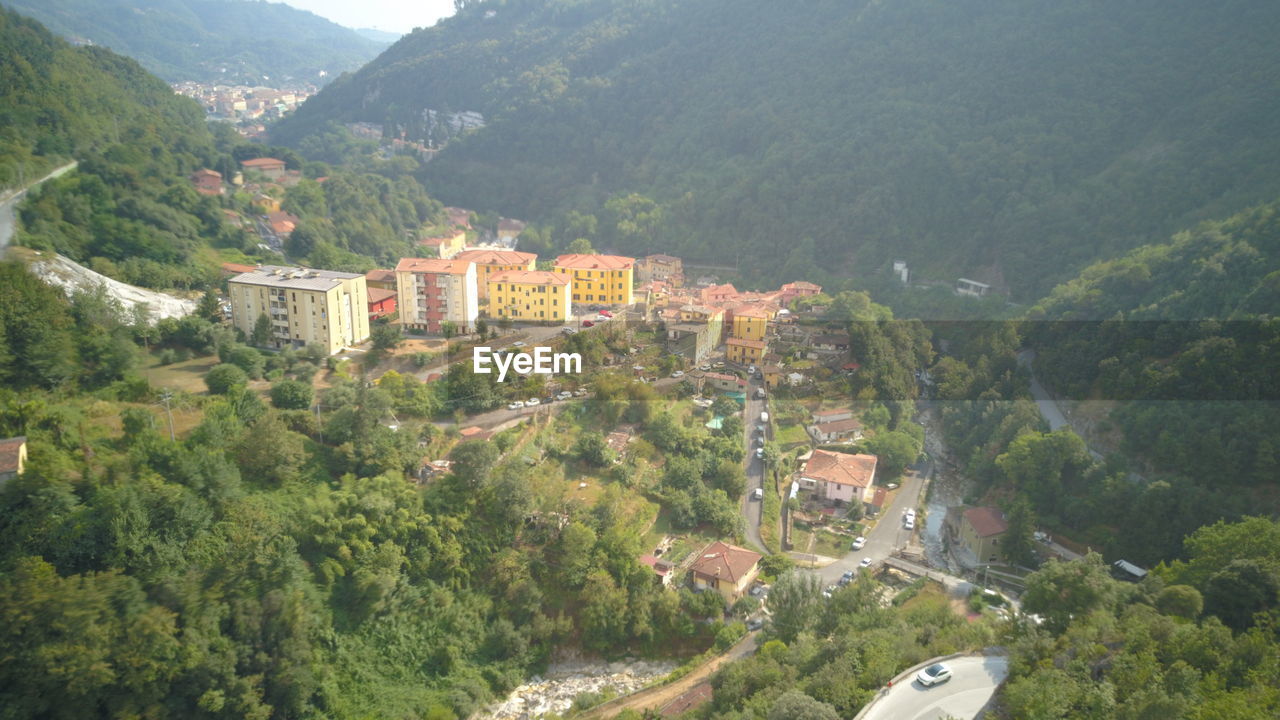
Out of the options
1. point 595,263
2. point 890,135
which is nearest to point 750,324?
point 595,263

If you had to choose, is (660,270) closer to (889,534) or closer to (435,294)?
(435,294)

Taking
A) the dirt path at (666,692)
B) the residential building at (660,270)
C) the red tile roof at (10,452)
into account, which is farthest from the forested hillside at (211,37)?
the dirt path at (666,692)

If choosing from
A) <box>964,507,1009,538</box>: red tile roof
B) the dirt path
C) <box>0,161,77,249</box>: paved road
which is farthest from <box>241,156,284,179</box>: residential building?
<box>964,507,1009,538</box>: red tile roof

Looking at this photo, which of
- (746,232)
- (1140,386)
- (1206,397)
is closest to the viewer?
(1206,397)

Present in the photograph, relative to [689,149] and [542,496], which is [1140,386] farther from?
[689,149]

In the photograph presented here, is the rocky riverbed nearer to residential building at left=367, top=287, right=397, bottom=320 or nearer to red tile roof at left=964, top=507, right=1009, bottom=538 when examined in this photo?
red tile roof at left=964, top=507, right=1009, bottom=538

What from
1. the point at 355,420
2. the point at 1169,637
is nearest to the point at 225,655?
the point at 355,420

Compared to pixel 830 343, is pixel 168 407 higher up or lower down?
higher up
